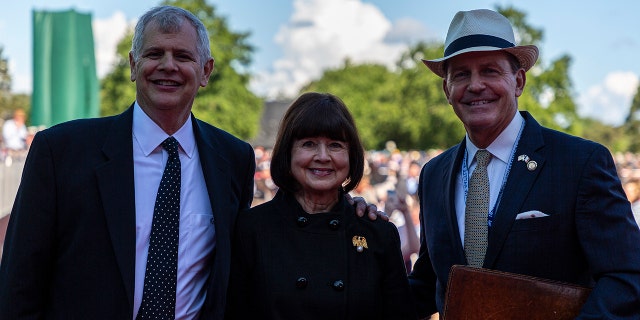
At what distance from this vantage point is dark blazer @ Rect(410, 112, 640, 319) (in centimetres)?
263

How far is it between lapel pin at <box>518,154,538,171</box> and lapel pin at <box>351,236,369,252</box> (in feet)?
2.48

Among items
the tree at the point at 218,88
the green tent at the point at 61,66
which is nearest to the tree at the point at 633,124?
the tree at the point at 218,88

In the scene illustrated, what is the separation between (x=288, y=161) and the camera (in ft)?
10.6

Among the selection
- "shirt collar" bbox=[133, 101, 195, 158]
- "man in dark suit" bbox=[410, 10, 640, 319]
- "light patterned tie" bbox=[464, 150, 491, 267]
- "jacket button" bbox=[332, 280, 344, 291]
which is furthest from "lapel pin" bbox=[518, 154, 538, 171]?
"shirt collar" bbox=[133, 101, 195, 158]

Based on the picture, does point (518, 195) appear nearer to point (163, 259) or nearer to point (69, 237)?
point (163, 259)

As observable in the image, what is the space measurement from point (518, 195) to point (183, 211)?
139 cm

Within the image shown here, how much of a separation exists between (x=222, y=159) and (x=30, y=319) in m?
1.04

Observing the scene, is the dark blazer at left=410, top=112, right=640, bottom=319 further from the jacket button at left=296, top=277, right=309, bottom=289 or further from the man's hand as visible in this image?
the jacket button at left=296, top=277, right=309, bottom=289

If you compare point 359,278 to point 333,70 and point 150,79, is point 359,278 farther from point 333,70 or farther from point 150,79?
point 333,70

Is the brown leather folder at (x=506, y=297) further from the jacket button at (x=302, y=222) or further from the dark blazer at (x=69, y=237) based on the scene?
the dark blazer at (x=69, y=237)

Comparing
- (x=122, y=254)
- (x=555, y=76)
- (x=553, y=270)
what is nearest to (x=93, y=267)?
(x=122, y=254)

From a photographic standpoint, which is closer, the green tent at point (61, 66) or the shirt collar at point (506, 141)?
the shirt collar at point (506, 141)

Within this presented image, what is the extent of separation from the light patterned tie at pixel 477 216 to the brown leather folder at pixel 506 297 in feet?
1.05

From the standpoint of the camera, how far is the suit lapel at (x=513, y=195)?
2.88 meters
